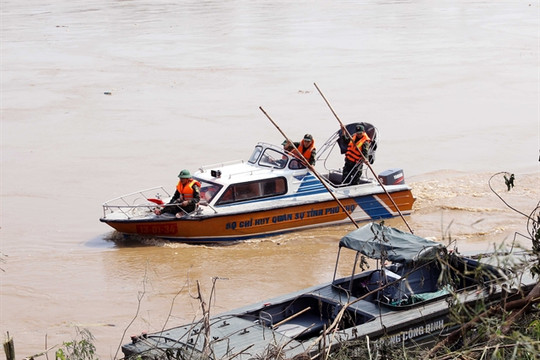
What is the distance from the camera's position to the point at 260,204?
1524cm

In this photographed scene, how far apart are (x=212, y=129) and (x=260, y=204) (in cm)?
847

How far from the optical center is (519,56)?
111ft

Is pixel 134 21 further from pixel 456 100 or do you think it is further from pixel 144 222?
pixel 144 222

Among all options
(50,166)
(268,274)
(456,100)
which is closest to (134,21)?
(456,100)


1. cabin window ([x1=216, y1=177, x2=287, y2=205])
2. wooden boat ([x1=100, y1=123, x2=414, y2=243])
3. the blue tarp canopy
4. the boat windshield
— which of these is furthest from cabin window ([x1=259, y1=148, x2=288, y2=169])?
the blue tarp canopy

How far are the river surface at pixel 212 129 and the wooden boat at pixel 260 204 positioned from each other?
31 cm

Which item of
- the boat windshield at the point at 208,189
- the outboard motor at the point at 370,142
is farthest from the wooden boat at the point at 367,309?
the outboard motor at the point at 370,142

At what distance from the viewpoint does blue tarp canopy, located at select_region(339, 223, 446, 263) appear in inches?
360

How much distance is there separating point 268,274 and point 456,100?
14.2 meters

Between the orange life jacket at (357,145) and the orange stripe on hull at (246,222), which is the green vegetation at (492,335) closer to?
the orange stripe on hull at (246,222)

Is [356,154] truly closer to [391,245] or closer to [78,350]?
[391,245]

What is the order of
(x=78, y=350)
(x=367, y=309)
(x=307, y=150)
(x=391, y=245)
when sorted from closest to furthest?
1. (x=78, y=350)
2. (x=367, y=309)
3. (x=391, y=245)
4. (x=307, y=150)

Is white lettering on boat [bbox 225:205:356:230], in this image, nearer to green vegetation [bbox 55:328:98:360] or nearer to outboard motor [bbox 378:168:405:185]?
outboard motor [bbox 378:168:405:185]

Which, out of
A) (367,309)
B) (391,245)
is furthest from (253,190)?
(367,309)
